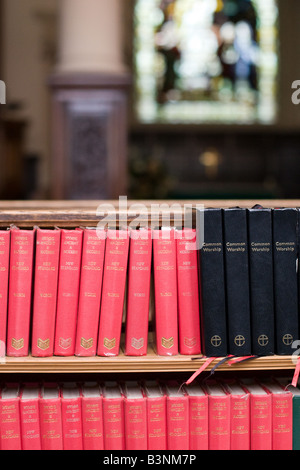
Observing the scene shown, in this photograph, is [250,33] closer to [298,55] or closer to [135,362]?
[298,55]

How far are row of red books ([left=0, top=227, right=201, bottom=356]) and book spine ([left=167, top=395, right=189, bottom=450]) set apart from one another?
119mm

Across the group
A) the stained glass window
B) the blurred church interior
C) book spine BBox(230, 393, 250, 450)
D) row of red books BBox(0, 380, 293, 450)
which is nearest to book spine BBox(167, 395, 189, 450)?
row of red books BBox(0, 380, 293, 450)

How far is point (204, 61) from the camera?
277 inches

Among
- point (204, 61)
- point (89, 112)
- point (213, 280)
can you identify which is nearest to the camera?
point (213, 280)

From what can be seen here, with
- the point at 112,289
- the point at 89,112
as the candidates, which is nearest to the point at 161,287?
the point at 112,289

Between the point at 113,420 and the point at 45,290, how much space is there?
13.6 inches

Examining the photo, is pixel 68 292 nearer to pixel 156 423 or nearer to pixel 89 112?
pixel 156 423

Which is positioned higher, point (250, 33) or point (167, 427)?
point (250, 33)

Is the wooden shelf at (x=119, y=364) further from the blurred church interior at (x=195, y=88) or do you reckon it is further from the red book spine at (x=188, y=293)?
the blurred church interior at (x=195, y=88)

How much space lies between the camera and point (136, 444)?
1.24m

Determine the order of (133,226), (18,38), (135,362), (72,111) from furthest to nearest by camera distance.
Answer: (18,38) → (72,111) → (133,226) → (135,362)

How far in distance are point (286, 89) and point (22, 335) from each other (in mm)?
6744

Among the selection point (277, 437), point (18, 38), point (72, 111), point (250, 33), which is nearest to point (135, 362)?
point (277, 437)

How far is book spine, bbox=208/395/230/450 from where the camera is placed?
1.24 meters
